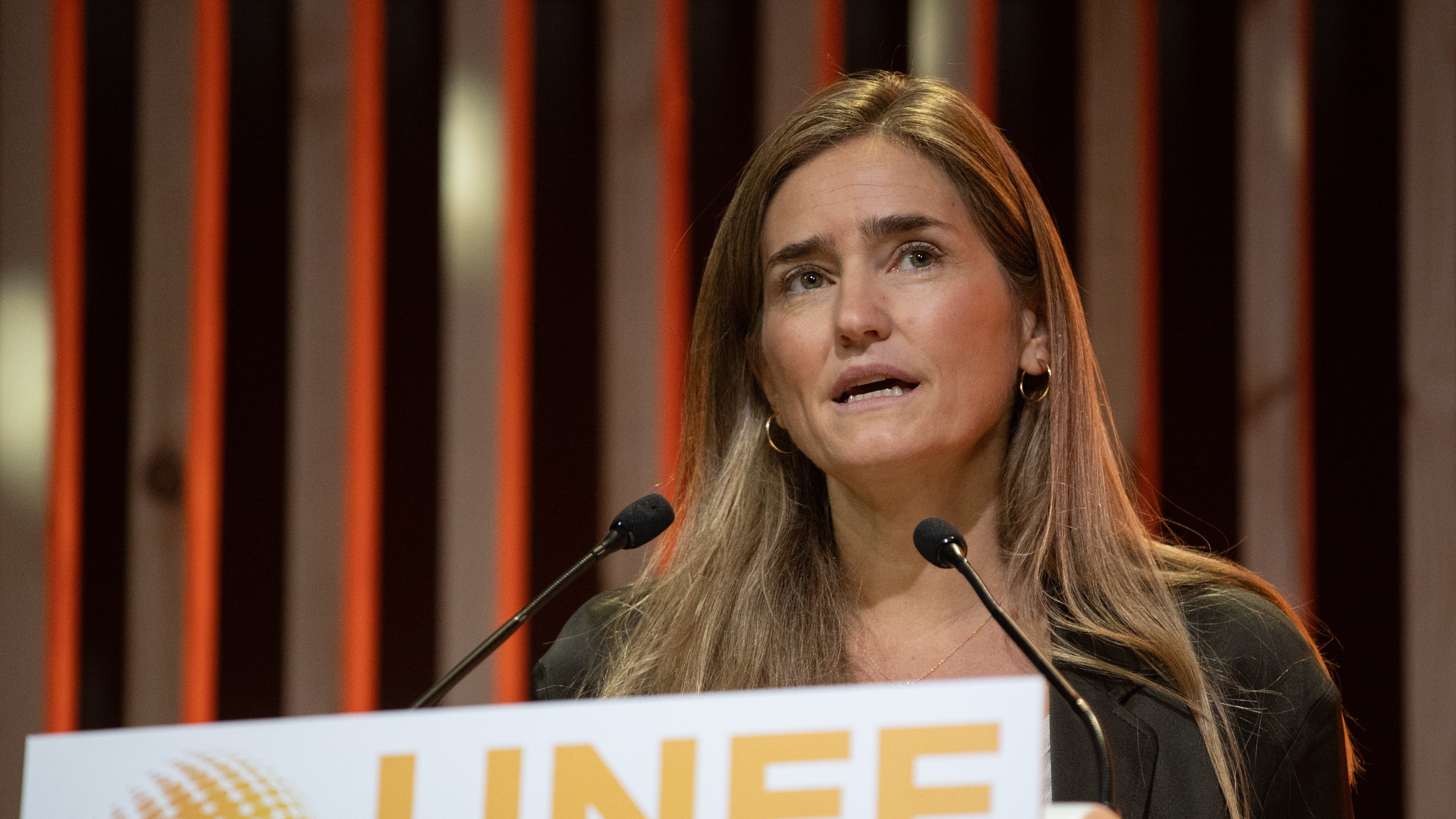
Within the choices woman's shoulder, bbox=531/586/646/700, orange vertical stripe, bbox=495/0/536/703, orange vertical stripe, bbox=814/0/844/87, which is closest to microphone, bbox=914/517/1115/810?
woman's shoulder, bbox=531/586/646/700

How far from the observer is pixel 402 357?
2445 mm

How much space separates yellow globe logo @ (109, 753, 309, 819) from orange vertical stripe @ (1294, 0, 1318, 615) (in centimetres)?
189

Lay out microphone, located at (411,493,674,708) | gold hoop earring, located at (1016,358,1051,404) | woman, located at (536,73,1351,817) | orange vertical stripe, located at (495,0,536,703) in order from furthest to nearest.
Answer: orange vertical stripe, located at (495,0,536,703) < gold hoop earring, located at (1016,358,1051,404) < woman, located at (536,73,1351,817) < microphone, located at (411,493,674,708)

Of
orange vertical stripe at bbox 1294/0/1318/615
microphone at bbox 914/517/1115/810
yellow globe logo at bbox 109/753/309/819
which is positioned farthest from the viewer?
orange vertical stripe at bbox 1294/0/1318/615

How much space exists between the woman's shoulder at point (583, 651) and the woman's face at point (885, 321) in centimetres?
37

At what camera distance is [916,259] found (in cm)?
153

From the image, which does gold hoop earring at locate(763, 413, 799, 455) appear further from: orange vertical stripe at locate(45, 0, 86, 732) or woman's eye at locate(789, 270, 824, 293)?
orange vertical stripe at locate(45, 0, 86, 732)

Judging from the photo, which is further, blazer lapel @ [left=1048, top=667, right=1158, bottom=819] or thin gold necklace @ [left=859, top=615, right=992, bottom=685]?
thin gold necklace @ [left=859, top=615, right=992, bottom=685]

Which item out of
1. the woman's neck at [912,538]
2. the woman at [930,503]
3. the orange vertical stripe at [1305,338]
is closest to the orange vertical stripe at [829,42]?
the woman at [930,503]

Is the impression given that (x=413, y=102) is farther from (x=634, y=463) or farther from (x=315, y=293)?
(x=634, y=463)

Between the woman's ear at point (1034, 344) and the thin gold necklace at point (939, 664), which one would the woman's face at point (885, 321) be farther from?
the thin gold necklace at point (939, 664)

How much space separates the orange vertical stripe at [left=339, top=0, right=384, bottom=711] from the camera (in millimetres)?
2412

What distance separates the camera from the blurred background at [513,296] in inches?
89.5

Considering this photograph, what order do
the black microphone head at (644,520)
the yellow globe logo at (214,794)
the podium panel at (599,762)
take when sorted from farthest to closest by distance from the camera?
the black microphone head at (644,520) < the yellow globe logo at (214,794) < the podium panel at (599,762)
